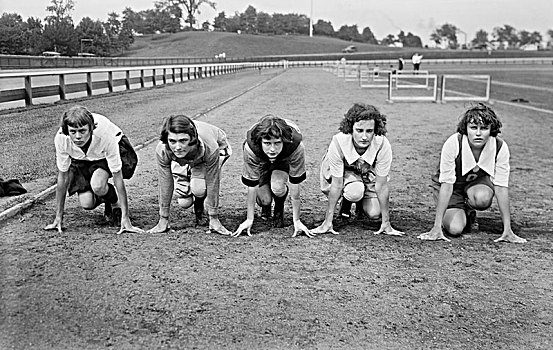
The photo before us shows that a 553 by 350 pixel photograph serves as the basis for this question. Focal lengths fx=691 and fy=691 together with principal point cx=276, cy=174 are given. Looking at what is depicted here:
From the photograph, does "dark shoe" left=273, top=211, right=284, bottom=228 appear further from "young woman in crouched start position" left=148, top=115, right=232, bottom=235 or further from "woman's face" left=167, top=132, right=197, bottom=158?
"woman's face" left=167, top=132, right=197, bottom=158

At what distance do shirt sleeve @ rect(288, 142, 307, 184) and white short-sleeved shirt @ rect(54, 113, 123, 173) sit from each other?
1460 mm

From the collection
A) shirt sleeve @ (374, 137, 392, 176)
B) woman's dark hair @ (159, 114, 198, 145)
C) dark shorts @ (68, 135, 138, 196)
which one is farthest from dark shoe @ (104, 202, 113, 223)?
shirt sleeve @ (374, 137, 392, 176)

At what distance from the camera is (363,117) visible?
5.69 meters

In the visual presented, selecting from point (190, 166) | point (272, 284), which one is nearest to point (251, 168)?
point (190, 166)

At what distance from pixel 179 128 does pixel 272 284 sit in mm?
1521

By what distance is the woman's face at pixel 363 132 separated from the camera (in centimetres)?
571

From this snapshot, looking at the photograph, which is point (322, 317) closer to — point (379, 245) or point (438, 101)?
point (379, 245)

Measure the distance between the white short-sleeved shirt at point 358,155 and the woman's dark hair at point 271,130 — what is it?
0.58 metres

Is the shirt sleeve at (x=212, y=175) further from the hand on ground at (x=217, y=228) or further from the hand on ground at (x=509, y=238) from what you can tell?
the hand on ground at (x=509, y=238)

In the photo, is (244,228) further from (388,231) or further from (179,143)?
(388,231)

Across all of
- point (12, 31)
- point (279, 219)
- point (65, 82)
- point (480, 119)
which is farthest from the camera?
point (65, 82)

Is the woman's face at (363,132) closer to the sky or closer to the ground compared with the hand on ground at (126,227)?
closer to the sky

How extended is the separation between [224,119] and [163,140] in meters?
10.9

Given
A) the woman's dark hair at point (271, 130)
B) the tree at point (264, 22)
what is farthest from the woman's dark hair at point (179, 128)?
the tree at point (264, 22)
